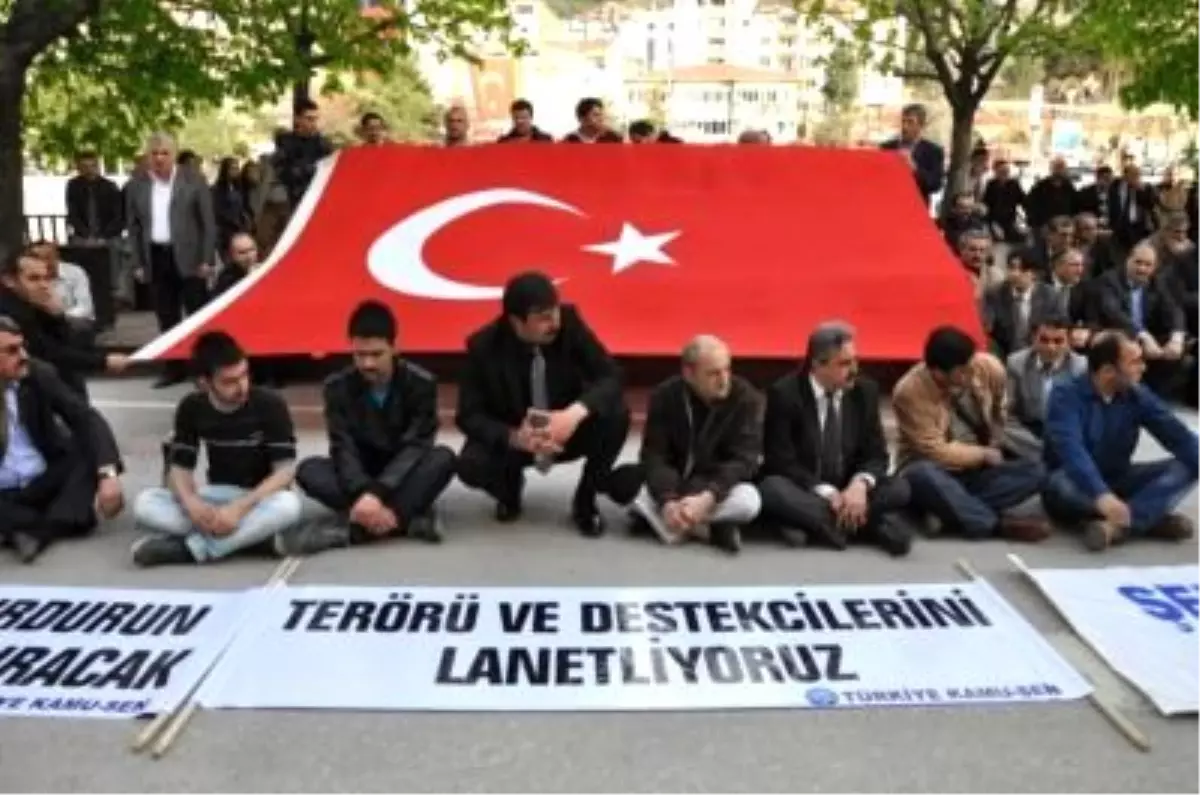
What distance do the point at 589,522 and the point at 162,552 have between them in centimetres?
187

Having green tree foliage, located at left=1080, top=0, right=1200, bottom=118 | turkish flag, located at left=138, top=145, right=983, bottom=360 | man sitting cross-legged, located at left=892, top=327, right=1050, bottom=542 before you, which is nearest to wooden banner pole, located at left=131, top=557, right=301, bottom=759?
man sitting cross-legged, located at left=892, top=327, right=1050, bottom=542

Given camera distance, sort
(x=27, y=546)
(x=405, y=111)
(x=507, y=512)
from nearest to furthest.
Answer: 1. (x=27, y=546)
2. (x=507, y=512)
3. (x=405, y=111)

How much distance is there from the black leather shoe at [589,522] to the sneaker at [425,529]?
65 centimetres

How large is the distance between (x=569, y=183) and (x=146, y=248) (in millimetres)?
3734

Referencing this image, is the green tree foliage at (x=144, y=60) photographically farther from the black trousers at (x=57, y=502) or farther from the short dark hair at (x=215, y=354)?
the short dark hair at (x=215, y=354)

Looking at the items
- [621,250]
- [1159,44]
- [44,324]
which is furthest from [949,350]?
[1159,44]

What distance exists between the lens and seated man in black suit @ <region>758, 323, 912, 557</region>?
5.73m

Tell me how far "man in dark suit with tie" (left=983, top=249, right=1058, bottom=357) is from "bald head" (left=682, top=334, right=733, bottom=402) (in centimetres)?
329

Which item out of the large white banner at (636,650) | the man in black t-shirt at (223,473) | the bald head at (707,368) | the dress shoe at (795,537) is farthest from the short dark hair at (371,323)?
the dress shoe at (795,537)

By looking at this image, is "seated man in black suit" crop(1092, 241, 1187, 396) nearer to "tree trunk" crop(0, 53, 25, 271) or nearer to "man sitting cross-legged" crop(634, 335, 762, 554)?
"man sitting cross-legged" crop(634, 335, 762, 554)

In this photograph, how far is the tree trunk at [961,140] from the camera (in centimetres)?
1620

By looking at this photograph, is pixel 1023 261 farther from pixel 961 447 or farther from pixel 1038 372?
pixel 961 447

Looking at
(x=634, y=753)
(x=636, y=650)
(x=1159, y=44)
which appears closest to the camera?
(x=634, y=753)

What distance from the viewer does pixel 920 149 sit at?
11070 millimetres
